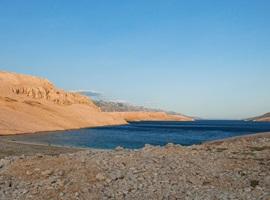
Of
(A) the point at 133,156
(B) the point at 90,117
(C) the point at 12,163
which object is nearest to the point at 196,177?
(A) the point at 133,156

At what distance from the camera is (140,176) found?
16547 millimetres

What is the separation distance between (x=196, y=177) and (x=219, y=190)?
1.73 metres

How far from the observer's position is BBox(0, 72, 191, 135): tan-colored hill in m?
76.1

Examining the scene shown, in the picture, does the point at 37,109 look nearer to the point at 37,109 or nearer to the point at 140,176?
the point at 37,109

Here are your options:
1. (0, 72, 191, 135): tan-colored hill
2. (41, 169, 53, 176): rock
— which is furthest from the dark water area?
(41, 169, 53, 176): rock

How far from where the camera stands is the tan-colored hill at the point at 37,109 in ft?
250

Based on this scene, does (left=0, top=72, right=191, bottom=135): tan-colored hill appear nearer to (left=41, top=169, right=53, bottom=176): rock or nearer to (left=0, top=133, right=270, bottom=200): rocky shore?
(left=0, top=133, right=270, bottom=200): rocky shore

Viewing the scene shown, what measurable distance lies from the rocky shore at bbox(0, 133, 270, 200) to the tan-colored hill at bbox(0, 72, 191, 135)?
164 ft

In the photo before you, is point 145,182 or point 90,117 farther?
point 90,117

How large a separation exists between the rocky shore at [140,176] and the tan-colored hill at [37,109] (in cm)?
4999

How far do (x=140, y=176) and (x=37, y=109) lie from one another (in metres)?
76.3

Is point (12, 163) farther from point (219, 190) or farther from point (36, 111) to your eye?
point (36, 111)

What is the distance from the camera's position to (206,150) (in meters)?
23.2

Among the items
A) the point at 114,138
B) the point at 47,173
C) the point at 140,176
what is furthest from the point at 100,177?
the point at 114,138
